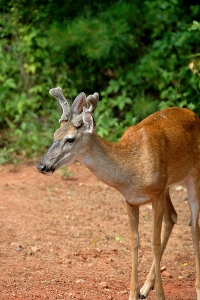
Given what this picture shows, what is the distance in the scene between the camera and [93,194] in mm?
9695

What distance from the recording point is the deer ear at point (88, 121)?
576cm

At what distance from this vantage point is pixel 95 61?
1205cm

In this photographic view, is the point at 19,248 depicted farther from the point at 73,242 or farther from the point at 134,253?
the point at 134,253

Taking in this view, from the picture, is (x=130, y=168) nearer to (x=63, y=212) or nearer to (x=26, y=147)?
Result: (x=63, y=212)

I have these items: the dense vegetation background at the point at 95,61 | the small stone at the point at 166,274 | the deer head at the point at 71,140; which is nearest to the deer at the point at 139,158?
the deer head at the point at 71,140

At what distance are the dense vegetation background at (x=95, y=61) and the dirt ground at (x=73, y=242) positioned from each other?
1.51 meters

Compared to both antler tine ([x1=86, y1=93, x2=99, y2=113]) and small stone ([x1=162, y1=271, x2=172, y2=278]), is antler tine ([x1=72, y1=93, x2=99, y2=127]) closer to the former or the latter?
antler tine ([x1=86, y1=93, x2=99, y2=113])

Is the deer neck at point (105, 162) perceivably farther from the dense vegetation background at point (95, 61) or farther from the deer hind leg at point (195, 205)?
the dense vegetation background at point (95, 61)

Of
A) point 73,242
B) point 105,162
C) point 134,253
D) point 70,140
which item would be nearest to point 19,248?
point 73,242

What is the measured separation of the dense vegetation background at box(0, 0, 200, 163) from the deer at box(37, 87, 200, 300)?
3.73 meters

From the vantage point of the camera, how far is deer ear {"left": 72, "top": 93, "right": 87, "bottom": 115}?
591cm

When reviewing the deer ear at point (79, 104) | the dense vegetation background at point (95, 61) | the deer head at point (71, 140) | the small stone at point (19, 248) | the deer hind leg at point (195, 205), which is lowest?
the dense vegetation background at point (95, 61)

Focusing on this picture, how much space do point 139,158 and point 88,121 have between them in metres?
0.62

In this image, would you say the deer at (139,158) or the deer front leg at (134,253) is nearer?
the deer at (139,158)
